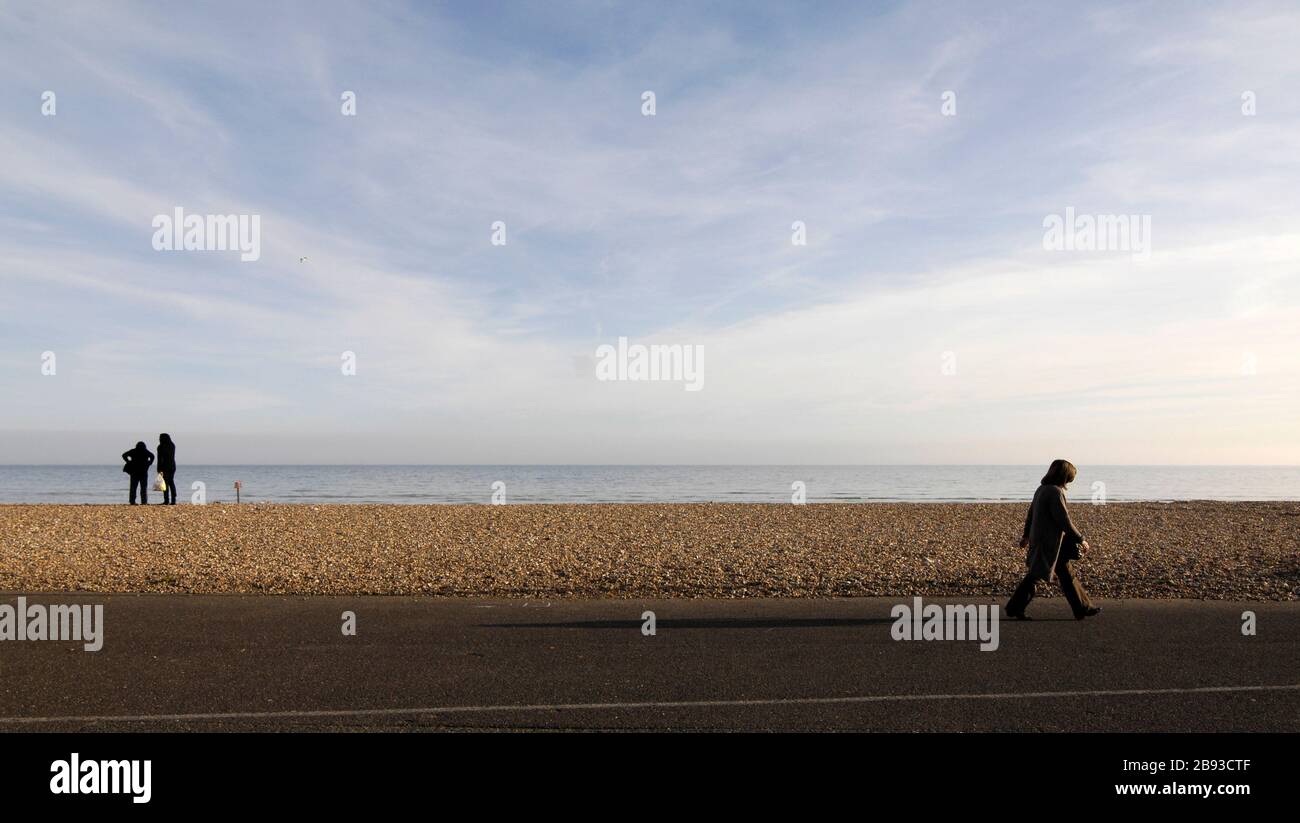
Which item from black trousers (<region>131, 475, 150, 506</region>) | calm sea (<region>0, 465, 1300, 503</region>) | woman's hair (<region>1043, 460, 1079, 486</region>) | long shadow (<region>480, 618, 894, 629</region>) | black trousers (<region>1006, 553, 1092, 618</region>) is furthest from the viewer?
calm sea (<region>0, 465, 1300, 503</region>)

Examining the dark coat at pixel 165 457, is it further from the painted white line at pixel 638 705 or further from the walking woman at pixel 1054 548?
the walking woman at pixel 1054 548

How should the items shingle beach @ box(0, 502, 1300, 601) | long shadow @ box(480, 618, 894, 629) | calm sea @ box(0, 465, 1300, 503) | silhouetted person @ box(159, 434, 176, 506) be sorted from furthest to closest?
calm sea @ box(0, 465, 1300, 503), silhouetted person @ box(159, 434, 176, 506), shingle beach @ box(0, 502, 1300, 601), long shadow @ box(480, 618, 894, 629)

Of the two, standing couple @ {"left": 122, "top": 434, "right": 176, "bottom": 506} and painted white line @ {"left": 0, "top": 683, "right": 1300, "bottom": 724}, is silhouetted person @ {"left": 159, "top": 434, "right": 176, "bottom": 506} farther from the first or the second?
painted white line @ {"left": 0, "top": 683, "right": 1300, "bottom": 724}

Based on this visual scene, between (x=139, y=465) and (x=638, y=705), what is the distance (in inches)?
972

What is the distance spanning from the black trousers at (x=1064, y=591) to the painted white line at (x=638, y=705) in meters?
2.60

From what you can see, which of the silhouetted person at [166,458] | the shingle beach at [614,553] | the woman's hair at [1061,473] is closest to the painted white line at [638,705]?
the woman's hair at [1061,473]

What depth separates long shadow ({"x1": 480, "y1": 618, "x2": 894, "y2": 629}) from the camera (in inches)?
354

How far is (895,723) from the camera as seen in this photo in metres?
5.76

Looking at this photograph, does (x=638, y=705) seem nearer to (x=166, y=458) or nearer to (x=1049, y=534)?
(x=1049, y=534)

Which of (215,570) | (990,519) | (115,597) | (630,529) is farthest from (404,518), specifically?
(990,519)

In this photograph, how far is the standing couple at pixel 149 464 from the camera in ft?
84.6

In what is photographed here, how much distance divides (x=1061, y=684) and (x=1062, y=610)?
357 cm

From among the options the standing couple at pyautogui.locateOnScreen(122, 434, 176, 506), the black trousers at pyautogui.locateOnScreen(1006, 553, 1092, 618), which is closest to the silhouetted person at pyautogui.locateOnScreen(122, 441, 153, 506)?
the standing couple at pyautogui.locateOnScreen(122, 434, 176, 506)
